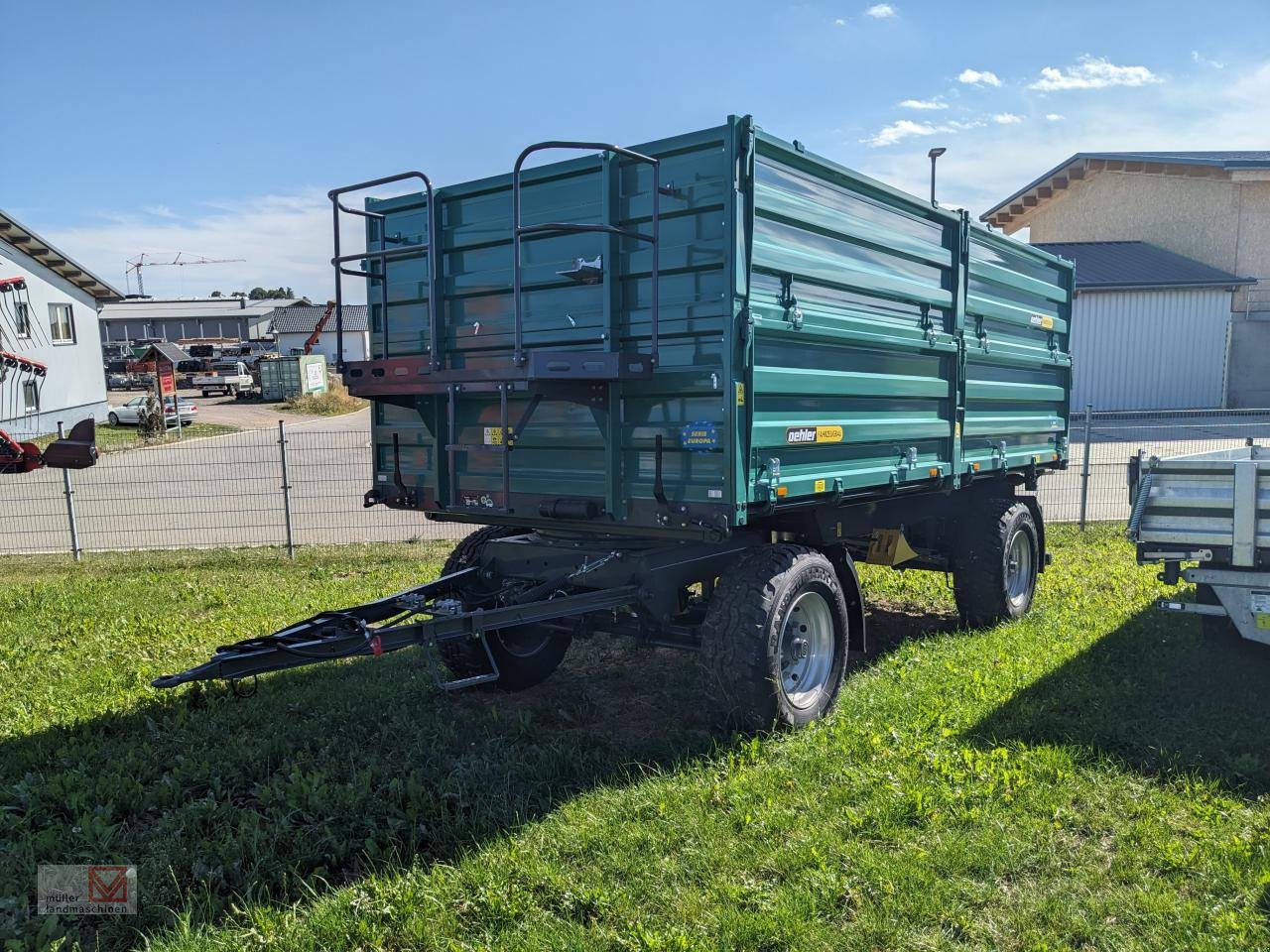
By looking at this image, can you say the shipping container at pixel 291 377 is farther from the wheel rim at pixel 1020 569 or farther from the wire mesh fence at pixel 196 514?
the wheel rim at pixel 1020 569

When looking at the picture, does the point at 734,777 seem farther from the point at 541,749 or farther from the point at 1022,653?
the point at 1022,653

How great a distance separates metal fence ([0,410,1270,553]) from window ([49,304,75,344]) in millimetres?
13194

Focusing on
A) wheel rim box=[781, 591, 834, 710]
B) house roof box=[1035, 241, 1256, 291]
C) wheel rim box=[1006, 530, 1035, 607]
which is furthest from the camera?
house roof box=[1035, 241, 1256, 291]

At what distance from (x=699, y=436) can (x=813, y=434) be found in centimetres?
79

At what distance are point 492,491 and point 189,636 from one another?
307cm

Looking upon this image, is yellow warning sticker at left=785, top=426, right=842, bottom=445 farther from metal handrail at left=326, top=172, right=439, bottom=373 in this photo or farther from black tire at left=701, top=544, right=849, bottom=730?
metal handrail at left=326, top=172, right=439, bottom=373

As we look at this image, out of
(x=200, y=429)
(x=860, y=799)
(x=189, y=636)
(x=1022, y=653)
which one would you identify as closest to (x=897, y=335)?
(x=1022, y=653)

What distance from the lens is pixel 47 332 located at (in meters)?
27.9

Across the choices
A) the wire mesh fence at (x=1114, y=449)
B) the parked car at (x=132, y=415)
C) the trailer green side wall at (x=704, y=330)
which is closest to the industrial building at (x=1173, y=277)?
the wire mesh fence at (x=1114, y=449)

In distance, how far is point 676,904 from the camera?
327 cm

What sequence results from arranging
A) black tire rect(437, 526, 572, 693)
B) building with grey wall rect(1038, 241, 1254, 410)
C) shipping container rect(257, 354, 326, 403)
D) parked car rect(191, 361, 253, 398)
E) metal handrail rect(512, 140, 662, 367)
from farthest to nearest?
parked car rect(191, 361, 253, 398) < shipping container rect(257, 354, 326, 403) < building with grey wall rect(1038, 241, 1254, 410) < black tire rect(437, 526, 572, 693) < metal handrail rect(512, 140, 662, 367)

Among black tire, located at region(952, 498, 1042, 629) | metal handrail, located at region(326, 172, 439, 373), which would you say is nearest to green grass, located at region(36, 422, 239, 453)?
metal handrail, located at region(326, 172, 439, 373)

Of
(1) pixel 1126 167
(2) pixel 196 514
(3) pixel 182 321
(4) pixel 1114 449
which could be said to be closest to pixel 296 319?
(3) pixel 182 321

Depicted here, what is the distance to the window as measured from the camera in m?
28.4
